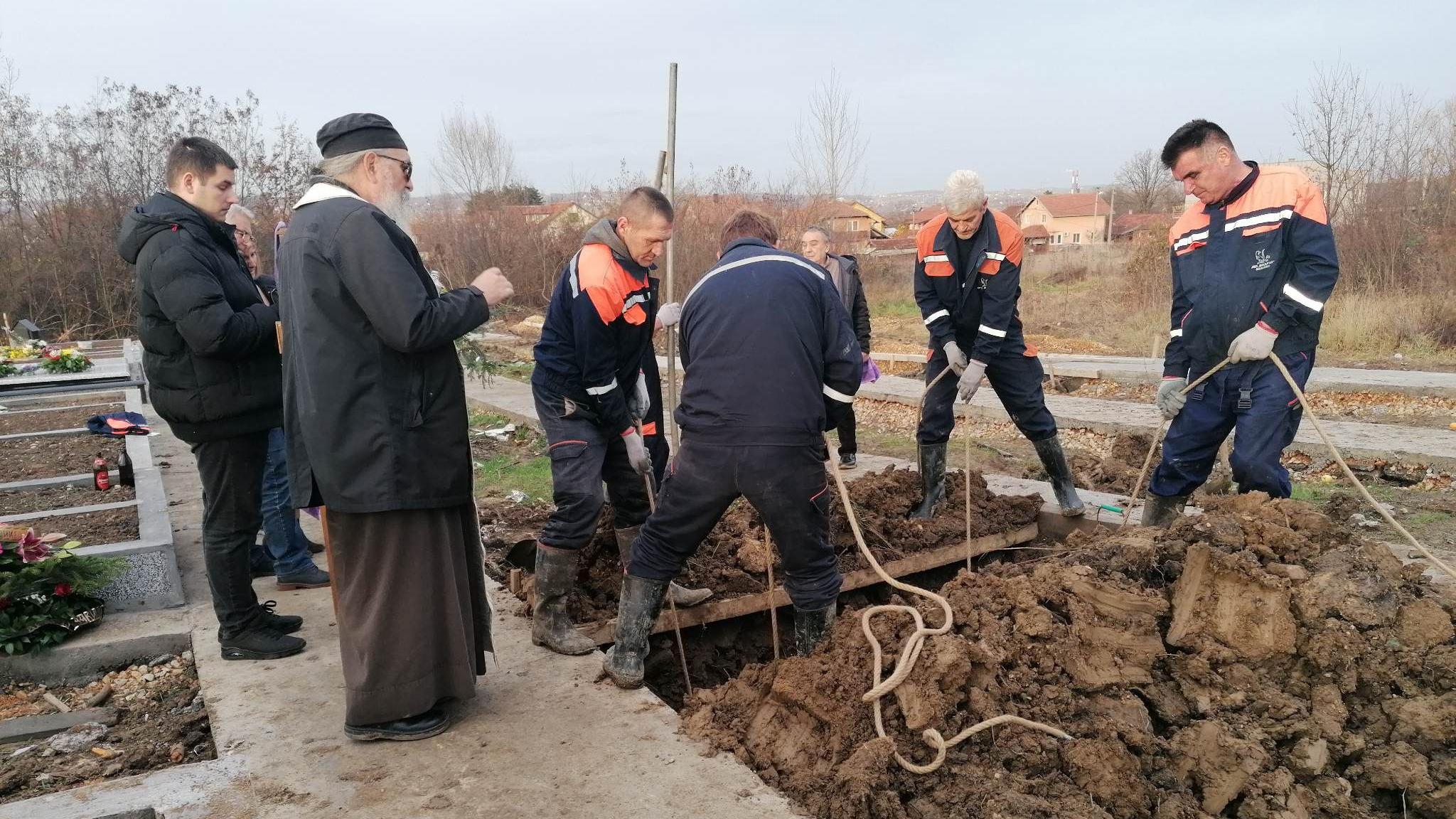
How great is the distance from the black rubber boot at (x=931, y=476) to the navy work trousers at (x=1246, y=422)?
1.30m

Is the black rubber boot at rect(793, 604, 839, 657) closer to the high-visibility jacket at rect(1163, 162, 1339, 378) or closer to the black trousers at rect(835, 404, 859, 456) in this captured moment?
the high-visibility jacket at rect(1163, 162, 1339, 378)

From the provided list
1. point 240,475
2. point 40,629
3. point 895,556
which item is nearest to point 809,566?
point 895,556

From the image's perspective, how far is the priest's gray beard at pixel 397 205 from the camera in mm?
3133

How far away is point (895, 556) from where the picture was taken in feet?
16.3

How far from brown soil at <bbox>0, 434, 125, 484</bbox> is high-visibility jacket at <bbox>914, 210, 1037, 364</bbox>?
6.14 meters

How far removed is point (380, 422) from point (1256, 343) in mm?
3728

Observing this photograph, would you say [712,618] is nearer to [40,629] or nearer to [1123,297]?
[40,629]

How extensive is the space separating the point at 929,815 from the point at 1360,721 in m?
1.75

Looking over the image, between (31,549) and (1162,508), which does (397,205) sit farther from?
(1162,508)

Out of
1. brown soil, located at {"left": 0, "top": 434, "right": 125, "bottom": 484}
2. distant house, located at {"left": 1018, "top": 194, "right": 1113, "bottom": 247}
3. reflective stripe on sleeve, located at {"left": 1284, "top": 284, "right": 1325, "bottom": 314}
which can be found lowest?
brown soil, located at {"left": 0, "top": 434, "right": 125, "bottom": 484}

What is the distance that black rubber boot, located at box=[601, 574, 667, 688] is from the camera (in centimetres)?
355

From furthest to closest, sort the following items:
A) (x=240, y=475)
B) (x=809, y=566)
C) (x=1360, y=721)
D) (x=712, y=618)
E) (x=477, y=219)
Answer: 1. (x=477, y=219)
2. (x=712, y=618)
3. (x=240, y=475)
4. (x=809, y=566)
5. (x=1360, y=721)

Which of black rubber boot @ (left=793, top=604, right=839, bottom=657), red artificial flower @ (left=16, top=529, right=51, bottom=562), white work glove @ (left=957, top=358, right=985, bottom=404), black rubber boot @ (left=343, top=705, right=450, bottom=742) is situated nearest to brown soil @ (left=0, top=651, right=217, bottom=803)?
red artificial flower @ (left=16, top=529, right=51, bottom=562)

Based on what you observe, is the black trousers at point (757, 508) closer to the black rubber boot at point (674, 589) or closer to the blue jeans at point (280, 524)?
the black rubber boot at point (674, 589)
